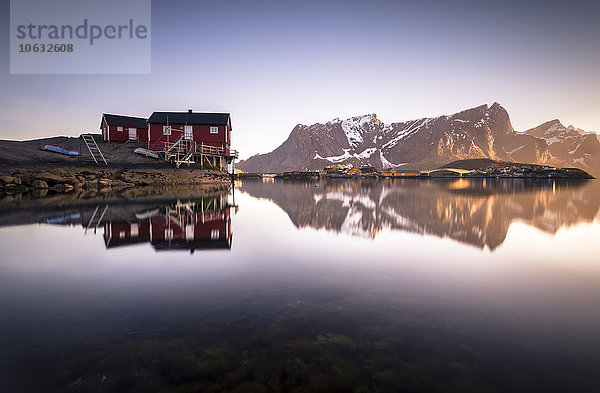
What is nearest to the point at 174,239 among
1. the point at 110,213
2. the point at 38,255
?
the point at 38,255

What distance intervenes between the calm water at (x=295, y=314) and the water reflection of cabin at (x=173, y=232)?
0.15 m

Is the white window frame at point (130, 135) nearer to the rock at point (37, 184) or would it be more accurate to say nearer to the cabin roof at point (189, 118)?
the cabin roof at point (189, 118)

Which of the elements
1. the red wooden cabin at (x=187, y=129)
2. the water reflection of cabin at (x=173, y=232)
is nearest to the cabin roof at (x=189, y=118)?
the red wooden cabin at (x=187, y=129)

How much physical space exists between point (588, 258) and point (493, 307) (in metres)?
7.43

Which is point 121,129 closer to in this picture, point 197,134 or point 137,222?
point 197,134

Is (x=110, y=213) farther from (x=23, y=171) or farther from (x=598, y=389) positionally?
(x=23, y=171)

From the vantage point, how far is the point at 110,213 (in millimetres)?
17531

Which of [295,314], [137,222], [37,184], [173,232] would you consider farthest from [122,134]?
[295,314]

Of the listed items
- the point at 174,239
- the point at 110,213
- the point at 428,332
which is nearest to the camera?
the point at 428,332

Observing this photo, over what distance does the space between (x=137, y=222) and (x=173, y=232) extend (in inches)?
128

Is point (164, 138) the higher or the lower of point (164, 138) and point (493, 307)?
the higher

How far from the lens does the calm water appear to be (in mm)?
3957

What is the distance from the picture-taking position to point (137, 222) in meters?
14.9

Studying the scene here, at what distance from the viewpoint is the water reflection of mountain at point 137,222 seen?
11727mm
